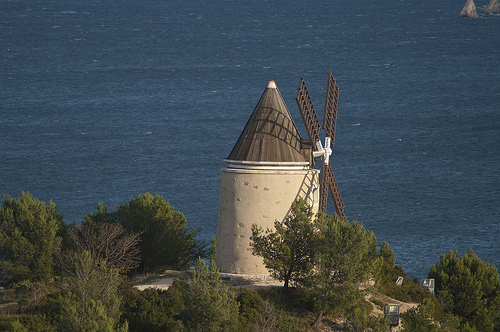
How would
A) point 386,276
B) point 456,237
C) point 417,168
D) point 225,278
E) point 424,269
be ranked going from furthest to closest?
1. point 417,168
2. point 456,237
3. point 424,269
4. point 386,276
5. point 225,278

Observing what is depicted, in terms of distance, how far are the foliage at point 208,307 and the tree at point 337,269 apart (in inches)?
170

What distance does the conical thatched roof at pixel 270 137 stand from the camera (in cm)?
4419

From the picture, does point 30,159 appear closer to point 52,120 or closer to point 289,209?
point 52,120

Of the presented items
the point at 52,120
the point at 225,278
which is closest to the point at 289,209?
the point at 225,278

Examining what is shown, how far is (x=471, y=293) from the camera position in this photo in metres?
46.1

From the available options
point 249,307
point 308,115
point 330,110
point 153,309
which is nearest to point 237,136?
point 330,110

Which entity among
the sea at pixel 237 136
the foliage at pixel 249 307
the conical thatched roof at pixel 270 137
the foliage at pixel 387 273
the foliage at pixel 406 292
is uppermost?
the sea at pixel 237 136

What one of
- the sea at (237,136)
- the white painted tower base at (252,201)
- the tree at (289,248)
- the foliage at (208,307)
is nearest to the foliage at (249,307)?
the foliage at (208,307)

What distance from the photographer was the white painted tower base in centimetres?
4341

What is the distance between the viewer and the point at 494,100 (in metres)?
168

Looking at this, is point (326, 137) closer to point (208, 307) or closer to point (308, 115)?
point (308, 115)

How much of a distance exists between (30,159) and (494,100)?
8546 centimetres

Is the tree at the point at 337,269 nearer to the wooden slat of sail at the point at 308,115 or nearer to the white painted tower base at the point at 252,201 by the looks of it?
the white painted tower base at the point at 252,201

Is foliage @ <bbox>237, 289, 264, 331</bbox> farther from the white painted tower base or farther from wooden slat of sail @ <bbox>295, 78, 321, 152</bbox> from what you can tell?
wooden slat of sail @ <bbox>295, 78, 321, 152</bbox>
